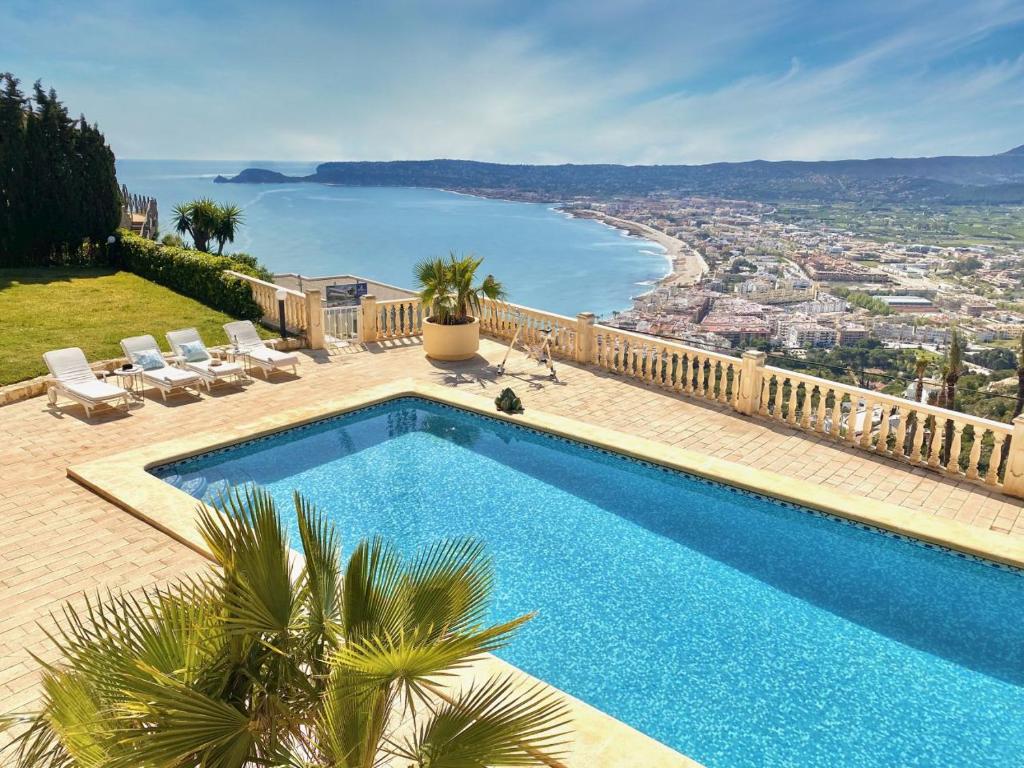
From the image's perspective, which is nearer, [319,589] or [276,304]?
[319,589]

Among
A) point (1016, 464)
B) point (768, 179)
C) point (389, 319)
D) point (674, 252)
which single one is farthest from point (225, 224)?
point (768, 179)

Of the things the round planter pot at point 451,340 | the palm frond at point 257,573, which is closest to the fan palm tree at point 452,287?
the round planter pot at point 451,340

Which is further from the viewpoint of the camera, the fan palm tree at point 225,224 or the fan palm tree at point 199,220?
the fan palm tree at point 225,224

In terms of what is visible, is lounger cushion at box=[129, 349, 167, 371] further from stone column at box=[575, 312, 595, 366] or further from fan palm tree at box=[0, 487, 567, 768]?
fan palm tree at box=[0, 487, 567, 768]

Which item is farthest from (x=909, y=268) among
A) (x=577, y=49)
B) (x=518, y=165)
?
(x=518, y=165)

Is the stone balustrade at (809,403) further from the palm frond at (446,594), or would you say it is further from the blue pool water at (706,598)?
the palm frond at (446,594)

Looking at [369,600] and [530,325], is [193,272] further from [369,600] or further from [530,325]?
[369,600]

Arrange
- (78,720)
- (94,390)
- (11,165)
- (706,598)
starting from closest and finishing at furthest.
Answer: (78,720) → (706,598) → (94,390) → (11,165)
